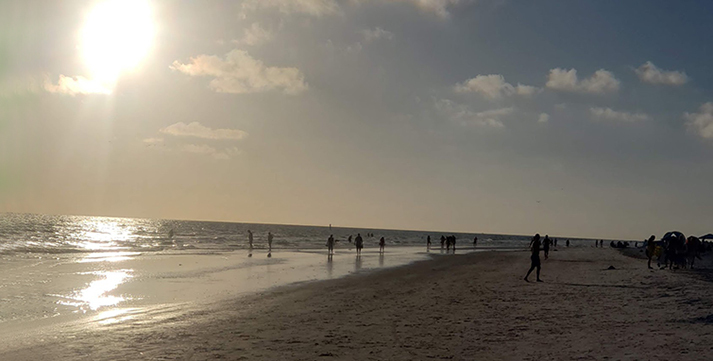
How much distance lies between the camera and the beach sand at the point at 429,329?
8.93 m

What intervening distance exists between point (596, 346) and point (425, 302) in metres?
6.76

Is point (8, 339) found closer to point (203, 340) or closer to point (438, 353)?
point (203, 340)

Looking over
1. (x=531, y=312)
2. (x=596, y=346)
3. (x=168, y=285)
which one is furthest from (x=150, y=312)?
(x=596, y=346)

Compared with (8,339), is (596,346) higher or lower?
higher

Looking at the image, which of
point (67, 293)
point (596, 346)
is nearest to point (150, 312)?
point (67, 293)

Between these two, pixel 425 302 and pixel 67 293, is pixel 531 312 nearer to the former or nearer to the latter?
pixel 425 302

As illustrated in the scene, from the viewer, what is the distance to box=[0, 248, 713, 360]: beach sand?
893cm

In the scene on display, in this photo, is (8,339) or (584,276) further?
(584,276)

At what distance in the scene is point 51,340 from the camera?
10344mm

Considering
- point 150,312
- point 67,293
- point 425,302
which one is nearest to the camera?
point 150,312

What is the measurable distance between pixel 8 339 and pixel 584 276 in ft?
68.5

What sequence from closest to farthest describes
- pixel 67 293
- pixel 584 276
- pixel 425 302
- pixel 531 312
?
pixel 531 312 < pixel 425 302 < pixel 67 293 < pixel 584 276

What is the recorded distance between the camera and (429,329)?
1109cm

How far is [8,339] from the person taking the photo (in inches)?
412
